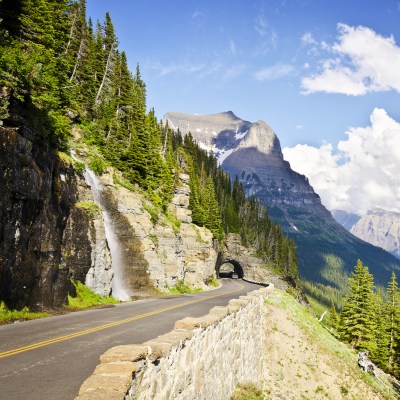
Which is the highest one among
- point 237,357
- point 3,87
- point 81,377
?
point 3,87

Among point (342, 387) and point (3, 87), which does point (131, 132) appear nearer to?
point (3, 87)

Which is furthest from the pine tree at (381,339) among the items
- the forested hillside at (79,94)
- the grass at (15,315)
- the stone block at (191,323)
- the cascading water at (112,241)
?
the stone block at (191,323)

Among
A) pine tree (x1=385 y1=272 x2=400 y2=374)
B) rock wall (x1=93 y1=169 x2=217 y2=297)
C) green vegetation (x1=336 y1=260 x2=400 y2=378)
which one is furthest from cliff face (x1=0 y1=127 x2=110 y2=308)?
pine tree (x1=385 y1=272 x2=400 y2=374)

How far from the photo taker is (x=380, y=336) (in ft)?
187

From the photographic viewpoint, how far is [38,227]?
64.0 ft

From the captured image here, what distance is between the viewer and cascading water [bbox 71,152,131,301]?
2947 cm

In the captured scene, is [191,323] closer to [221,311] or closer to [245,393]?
[221,311]

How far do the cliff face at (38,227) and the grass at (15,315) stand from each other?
35cm

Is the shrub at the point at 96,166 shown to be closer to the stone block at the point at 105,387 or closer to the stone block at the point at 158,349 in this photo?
the stone block at the point at 158,349

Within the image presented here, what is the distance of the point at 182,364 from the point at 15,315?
1145cm

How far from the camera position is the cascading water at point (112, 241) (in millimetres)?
29473

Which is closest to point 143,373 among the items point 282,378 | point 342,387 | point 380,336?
point 282,378

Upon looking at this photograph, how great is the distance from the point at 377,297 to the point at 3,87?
72.2 metres

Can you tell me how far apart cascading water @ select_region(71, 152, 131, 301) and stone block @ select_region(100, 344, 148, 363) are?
78.8ft
